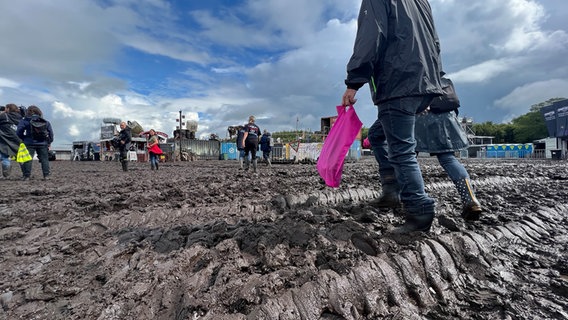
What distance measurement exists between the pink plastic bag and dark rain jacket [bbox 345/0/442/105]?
423 mm

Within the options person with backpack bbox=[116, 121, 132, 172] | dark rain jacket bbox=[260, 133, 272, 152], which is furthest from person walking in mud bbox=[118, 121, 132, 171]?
dark rain jacket bbox=[260, 133, 272, 152]

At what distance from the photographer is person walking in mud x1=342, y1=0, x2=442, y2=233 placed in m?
2.33

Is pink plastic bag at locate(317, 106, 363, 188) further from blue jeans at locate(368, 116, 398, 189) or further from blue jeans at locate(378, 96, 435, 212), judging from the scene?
blue jeans at locate(368, 116, 398, 189)

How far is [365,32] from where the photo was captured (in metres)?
2.32

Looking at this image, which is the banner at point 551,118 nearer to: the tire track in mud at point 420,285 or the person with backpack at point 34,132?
the tire track in mud at point 420,285

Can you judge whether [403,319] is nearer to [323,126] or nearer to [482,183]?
[482,183]

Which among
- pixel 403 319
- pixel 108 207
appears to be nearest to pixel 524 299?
pixel 403 319

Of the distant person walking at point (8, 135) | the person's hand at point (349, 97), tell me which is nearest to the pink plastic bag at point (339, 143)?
the person's hand at point (349, 97)

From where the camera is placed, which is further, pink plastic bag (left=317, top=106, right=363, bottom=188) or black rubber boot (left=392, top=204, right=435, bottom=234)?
pink plastic bag (left=317, top=106, right=363, bottom=188)

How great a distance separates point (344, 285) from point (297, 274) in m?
0.28

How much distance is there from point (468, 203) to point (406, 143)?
100 cm

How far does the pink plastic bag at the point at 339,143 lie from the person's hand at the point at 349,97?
157mm

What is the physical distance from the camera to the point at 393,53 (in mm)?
2398

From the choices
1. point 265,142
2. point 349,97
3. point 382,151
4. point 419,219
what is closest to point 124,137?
point 265,142
